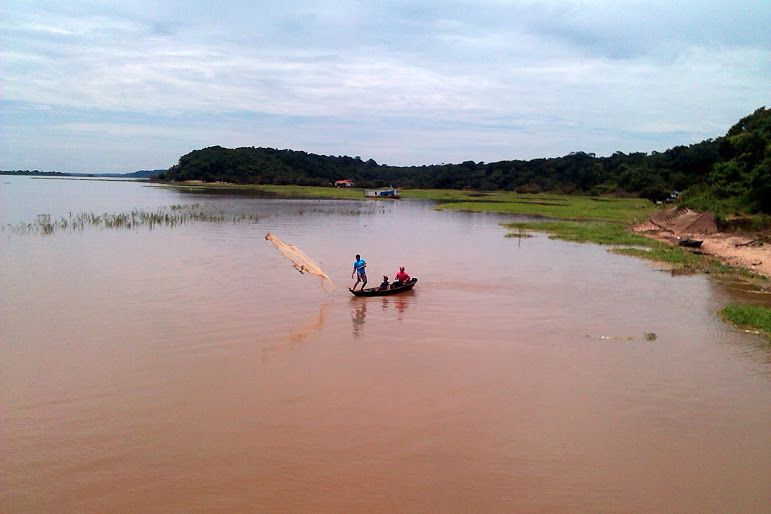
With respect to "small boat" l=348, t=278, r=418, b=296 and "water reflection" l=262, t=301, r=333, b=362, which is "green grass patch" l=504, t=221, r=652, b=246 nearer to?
"small boat" l=348, t=278, r=418, b=296

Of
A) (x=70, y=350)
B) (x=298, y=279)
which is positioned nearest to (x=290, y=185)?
(x=298, y=279)

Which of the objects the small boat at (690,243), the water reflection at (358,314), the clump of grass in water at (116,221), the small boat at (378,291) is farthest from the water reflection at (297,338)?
the small boat at (690,243)

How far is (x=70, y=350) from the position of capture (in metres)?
11.8

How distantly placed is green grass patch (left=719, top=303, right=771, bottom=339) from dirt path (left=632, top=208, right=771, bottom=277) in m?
7.67

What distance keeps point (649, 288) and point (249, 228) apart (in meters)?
24.0

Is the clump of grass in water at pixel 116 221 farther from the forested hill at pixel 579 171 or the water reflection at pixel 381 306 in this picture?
the forested hill at pixel 579 171

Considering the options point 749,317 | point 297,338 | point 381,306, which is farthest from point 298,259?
point 749,317

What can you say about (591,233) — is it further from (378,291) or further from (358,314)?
(358,314)

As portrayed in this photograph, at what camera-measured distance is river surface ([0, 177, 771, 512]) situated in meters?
7.23

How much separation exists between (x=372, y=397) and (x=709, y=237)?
Answer: 2984 centimetres

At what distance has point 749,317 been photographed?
49.3ft

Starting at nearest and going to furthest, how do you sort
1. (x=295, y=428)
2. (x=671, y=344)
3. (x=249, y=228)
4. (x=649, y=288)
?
(x=295, y=428) < (x=671, y=344) < (x=649, y=288) < (x=249, y=228)

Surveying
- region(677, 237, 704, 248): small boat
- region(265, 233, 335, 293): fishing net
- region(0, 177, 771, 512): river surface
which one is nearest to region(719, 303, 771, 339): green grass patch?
region(0, 177, 771, 512): river surface

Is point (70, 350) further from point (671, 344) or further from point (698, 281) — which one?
point (698, 281)
